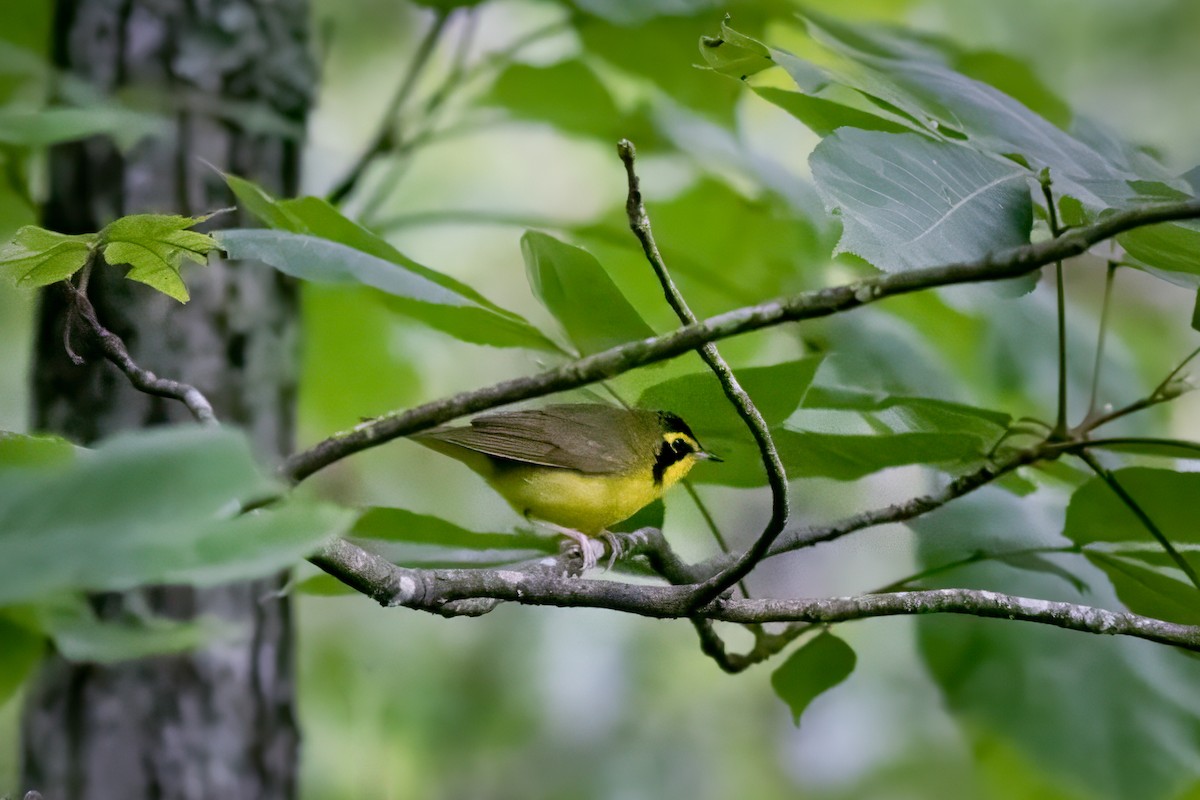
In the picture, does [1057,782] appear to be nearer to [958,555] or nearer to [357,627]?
[958,555]

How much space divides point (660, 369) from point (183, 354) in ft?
3.63

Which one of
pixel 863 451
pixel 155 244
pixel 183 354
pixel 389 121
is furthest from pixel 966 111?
pixel 183 354

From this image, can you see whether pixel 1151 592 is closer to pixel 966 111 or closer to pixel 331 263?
pixel 966 111

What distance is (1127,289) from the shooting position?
4523mm

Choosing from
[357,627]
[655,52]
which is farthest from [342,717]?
[655,52]

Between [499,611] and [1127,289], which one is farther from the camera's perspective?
[499,611]

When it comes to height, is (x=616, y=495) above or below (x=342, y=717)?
above

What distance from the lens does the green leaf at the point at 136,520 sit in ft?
1.61

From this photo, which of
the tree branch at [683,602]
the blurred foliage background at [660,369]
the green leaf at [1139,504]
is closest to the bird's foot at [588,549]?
the blurred foliage background at [660,369]

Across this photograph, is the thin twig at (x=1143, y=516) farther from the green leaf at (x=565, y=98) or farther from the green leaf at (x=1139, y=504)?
the green leaf at (x=565, y=98)

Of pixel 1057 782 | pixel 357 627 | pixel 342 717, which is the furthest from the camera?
pixel 357 627

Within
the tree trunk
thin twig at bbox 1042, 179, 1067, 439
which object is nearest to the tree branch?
thin twig at bbox 1042, 179, 1067, 439

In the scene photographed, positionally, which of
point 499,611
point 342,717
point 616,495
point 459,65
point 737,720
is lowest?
point 737,720

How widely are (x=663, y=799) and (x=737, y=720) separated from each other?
740mm
